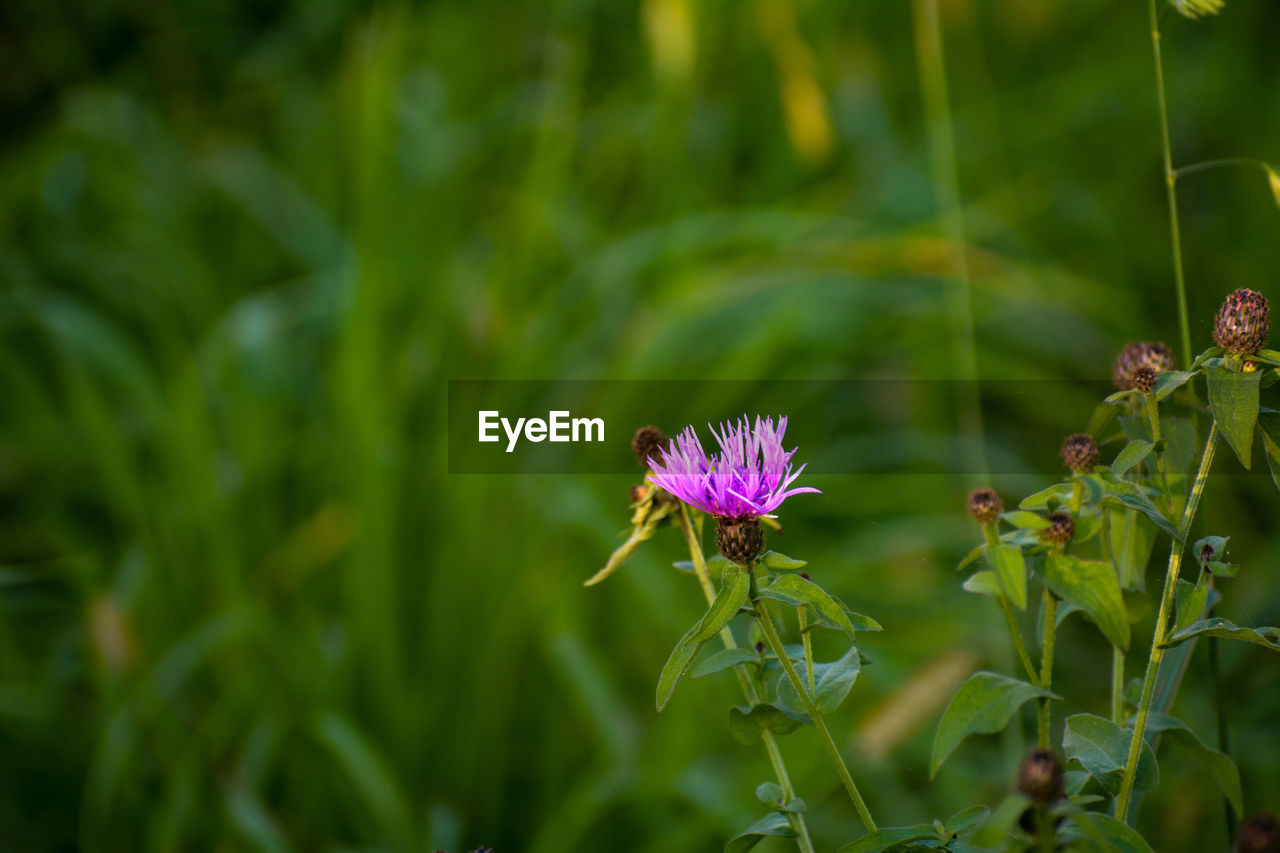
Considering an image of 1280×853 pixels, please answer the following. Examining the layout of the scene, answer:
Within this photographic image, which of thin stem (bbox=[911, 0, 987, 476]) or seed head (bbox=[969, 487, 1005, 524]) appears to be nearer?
seed head (bbox=[969, 487, 1005, 524])

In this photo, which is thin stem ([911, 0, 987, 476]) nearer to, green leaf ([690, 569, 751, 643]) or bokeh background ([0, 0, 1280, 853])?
bokeh background ([0, 0, 1280, 853])

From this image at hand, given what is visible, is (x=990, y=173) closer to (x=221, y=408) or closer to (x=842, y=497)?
(x=842, y=497)

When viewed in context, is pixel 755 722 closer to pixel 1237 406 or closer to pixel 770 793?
pixel 770 793

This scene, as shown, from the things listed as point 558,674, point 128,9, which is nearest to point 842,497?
point 558,674

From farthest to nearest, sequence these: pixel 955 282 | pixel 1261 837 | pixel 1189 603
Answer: pixel 955 282 → pixel 1189 603 → pixel 1261 837

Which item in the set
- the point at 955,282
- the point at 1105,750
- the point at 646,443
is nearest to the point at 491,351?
the point at 955,282

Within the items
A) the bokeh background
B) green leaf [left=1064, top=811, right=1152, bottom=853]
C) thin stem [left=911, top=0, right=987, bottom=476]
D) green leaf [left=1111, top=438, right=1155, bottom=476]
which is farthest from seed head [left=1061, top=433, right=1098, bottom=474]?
thin stem [left=911, top=0, right=987, bottom=476]
